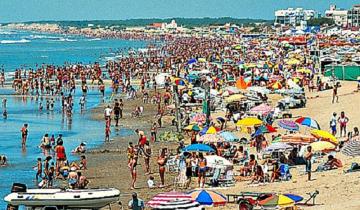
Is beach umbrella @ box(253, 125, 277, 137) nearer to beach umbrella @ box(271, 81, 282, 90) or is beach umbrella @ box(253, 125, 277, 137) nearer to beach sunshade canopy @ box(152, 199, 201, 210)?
beach sunshade canopy @ box(152, 199, 201, 210)

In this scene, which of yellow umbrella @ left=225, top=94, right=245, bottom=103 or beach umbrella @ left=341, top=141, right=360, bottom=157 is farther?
yellow umbrella @ left=225, top=94, right=245, bottom=103

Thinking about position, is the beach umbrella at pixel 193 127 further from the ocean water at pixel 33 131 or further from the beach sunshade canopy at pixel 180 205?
the beach sunshade canopy at pixel 180 205

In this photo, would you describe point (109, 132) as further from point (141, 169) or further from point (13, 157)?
point (141, 169)

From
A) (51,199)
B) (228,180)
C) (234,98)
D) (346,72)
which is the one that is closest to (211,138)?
(228,180)

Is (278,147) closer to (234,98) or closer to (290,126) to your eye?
(290,126)

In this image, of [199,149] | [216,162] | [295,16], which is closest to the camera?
[216,162]

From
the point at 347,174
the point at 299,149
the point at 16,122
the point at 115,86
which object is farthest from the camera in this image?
the point at 115,86

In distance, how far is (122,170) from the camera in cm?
2302

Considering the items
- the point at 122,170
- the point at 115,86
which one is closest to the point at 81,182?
the point at 122,170

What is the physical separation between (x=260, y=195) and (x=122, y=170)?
8.18 metres

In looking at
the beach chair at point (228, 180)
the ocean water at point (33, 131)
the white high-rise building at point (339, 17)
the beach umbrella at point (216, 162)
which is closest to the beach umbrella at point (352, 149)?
the beach chair at point (228, 180)

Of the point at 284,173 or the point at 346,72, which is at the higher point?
the point at 346,72

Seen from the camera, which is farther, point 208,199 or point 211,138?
point 211,138

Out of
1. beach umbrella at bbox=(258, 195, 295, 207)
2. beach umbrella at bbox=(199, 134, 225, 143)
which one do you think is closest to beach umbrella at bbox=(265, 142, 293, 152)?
beach umbrella at bbox=(199, 134, 225, 143)
